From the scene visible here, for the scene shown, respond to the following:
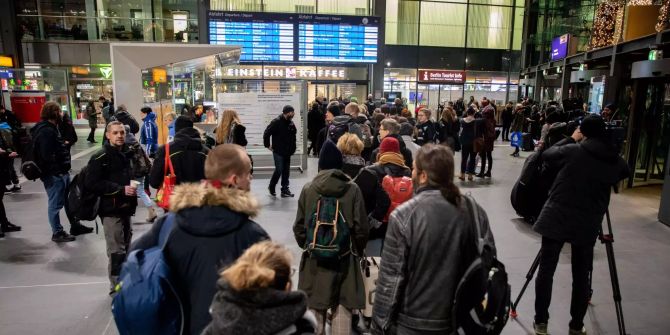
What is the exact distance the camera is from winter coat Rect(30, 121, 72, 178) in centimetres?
A: 563

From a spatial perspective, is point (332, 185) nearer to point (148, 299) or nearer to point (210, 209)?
point (210, 209)

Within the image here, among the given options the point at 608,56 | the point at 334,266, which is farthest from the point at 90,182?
the point at 608,56

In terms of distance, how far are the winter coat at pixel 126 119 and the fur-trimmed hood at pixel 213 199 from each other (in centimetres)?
620

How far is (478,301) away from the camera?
2.17 meters

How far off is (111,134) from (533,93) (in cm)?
2054

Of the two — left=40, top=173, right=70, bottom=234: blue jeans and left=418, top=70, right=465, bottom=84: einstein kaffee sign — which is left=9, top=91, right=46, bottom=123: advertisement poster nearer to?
left=40, top=173, right=70, bottom=234: blue jeans

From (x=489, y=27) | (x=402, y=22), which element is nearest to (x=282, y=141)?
(x=402, y=22)

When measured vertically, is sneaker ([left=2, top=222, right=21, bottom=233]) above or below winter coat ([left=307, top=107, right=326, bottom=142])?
below

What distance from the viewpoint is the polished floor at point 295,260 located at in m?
3.92

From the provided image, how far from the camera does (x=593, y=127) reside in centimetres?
342

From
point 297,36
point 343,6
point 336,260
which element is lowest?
point 336,260

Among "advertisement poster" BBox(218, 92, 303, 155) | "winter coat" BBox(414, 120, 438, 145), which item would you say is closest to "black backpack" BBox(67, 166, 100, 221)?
"advertisement poster" BBox(218, 92, 303, 155)

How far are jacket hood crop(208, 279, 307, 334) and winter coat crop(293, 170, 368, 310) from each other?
162 cm

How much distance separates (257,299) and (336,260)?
69.1 inches
